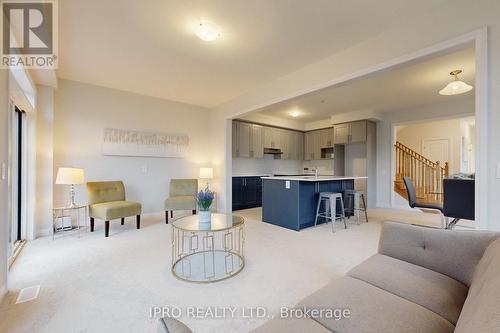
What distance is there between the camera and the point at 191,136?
532cm

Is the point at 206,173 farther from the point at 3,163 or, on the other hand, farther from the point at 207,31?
the point at 3,163

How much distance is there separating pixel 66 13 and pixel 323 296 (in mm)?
3299

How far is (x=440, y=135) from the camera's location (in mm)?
7203

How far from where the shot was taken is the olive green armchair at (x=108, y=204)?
11.0 feet

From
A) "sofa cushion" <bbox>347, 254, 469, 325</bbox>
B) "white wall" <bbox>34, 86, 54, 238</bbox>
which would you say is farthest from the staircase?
"white wall" <bbox>34, 86, 54, 238</bbox>

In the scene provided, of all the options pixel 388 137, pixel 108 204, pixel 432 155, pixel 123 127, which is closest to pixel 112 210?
pixel 108 204

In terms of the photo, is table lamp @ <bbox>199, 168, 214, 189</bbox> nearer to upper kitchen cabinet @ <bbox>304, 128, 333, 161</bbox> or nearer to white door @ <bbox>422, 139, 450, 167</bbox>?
upper kitchen cabinet @ <bbox>304, 128, 333, 161</bbox>

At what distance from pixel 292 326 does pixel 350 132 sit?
19.4 feet

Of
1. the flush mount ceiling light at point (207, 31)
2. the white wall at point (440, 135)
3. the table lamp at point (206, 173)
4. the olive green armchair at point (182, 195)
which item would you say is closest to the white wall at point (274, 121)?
the table lamp at point (206, 173)

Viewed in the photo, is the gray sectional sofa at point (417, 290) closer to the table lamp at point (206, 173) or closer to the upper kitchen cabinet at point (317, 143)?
the table lamp at point (206, 173)

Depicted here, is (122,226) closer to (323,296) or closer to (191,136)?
(191,136)

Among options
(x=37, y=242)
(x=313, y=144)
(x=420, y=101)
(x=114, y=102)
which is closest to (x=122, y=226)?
(x=37, y=242)

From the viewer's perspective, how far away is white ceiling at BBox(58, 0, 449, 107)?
2176mm

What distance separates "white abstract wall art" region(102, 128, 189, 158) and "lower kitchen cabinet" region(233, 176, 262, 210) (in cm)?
152
